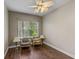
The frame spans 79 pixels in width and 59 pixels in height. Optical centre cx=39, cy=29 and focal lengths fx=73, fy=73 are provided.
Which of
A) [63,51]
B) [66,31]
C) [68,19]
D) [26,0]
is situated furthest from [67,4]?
[63,51]

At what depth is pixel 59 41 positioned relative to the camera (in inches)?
182

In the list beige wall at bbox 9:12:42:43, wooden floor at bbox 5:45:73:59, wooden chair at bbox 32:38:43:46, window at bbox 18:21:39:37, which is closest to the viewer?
wooden floor at bbox 5:45:73:59

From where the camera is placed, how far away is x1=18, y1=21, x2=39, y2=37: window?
638 cm

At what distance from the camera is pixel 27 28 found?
667 cm

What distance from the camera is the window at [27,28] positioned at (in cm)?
638

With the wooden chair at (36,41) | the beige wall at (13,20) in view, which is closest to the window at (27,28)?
the beige wall at (13,20)

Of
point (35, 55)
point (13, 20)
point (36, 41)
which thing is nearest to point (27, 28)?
point (13, 20)

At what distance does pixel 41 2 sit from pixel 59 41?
8.75 feet

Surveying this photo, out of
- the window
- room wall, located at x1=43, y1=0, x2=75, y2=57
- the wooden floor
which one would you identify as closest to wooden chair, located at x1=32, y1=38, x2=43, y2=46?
the window

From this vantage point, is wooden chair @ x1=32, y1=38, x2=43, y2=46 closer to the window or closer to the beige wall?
the window

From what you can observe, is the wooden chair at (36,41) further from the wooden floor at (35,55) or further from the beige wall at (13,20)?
the beige wall at (13,20)

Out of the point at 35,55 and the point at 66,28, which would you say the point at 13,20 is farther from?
the point at 66,28

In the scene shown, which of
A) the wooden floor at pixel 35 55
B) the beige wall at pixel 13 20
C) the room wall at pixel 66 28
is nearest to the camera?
the room wall at pixel 66 28
